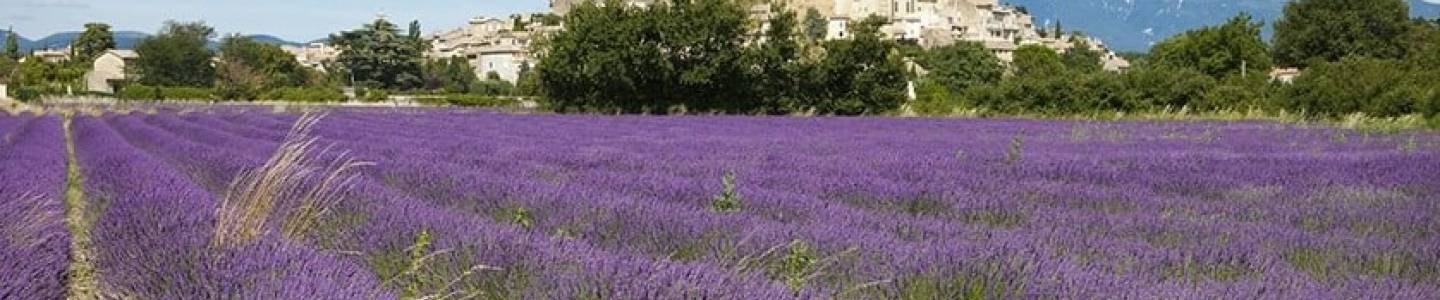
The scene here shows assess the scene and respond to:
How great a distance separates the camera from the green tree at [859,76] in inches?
1357

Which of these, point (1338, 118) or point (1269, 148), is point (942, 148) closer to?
point (1269, 148)

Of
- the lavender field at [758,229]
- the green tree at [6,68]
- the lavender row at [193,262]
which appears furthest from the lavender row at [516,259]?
the green tree at [6,68]

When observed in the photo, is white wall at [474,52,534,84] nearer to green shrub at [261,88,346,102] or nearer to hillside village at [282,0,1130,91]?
hillside village at [282,0,1130,91]

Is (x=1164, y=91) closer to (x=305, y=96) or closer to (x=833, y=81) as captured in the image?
(x=833, y=81)

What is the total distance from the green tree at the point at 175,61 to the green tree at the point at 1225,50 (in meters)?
55.2

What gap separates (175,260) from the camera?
3.89 metres

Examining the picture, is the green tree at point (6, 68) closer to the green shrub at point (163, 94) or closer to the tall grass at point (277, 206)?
the green shrub at point (163, 94)

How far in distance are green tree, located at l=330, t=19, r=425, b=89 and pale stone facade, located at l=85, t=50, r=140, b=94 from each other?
1478 cm

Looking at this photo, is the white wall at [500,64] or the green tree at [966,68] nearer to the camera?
the green tree at [966,68]

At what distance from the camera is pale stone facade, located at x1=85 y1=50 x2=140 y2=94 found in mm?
88938

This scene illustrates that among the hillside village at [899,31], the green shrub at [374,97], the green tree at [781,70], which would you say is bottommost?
the green shrub at [374,97]

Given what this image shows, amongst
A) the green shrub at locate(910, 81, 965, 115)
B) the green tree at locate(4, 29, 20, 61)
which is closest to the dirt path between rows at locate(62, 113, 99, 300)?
the green shrub at locate(910, 81, 965, 115)

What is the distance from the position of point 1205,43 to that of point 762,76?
1293 inches

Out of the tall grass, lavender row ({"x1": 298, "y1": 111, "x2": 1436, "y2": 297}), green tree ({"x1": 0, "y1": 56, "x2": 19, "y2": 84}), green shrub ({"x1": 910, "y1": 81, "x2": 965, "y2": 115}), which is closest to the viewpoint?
lavender row ({"x1": 298, "y1": 111, "x2": 1436, "y2": 297})
